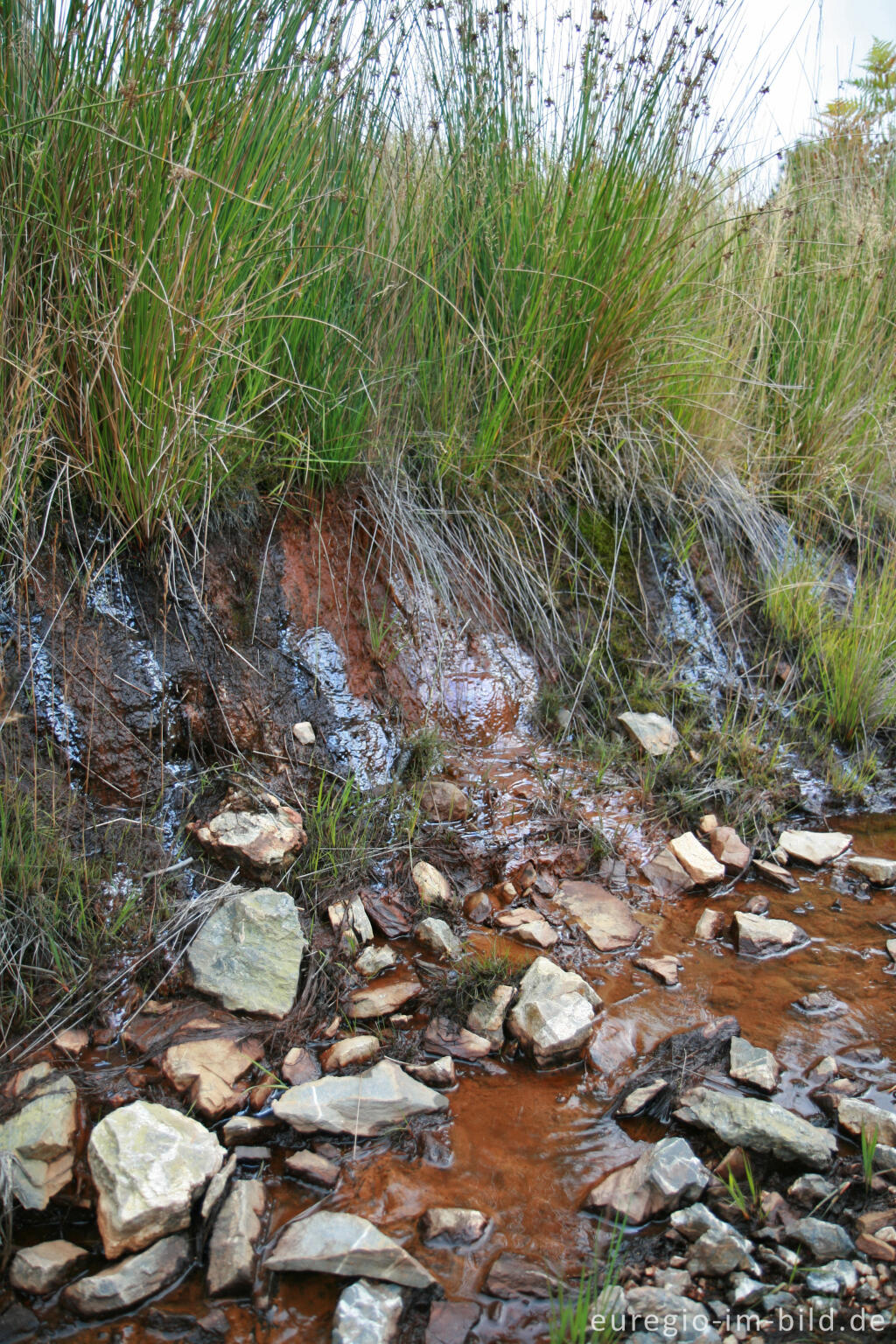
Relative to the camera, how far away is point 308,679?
2.52 meters

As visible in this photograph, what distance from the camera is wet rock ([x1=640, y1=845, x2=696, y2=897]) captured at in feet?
7.97

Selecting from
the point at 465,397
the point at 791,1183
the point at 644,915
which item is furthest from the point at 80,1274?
the point at 465,397

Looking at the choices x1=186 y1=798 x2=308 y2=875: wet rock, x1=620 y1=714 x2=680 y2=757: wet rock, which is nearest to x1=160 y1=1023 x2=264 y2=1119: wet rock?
x1=186 y1=798 x2=308 y2=875: wet rock

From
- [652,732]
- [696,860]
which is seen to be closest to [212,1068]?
[696,860]

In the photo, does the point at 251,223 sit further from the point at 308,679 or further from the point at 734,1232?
the point at 734,1232

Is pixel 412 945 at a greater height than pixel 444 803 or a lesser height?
lesser

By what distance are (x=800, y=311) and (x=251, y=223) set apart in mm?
2789

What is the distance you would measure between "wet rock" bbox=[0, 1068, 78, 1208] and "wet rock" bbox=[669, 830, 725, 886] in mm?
1631

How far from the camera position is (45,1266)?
129cm

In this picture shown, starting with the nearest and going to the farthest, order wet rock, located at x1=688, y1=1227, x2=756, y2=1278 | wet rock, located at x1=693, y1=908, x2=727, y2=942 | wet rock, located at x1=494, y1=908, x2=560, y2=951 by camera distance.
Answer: wet rock, located at x1=688, y1=1227, x2=756, y2=1278 → wet rock, located at x1=494, y1=908, x2=560, y2=951 → wet rock, located at x1=693, y1=908, x2=727, y2=942

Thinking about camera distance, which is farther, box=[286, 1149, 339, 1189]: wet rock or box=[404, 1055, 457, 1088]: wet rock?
box=[404, 1055, 457, 1088]: wet rock

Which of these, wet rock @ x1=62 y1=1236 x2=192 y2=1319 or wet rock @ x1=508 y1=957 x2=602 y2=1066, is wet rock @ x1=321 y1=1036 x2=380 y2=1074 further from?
wet rock @ x1=62 y1=1236 x2=192 y2=1319

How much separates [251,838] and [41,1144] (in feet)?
2.53

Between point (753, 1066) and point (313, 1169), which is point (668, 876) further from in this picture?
point (313, 1169)
